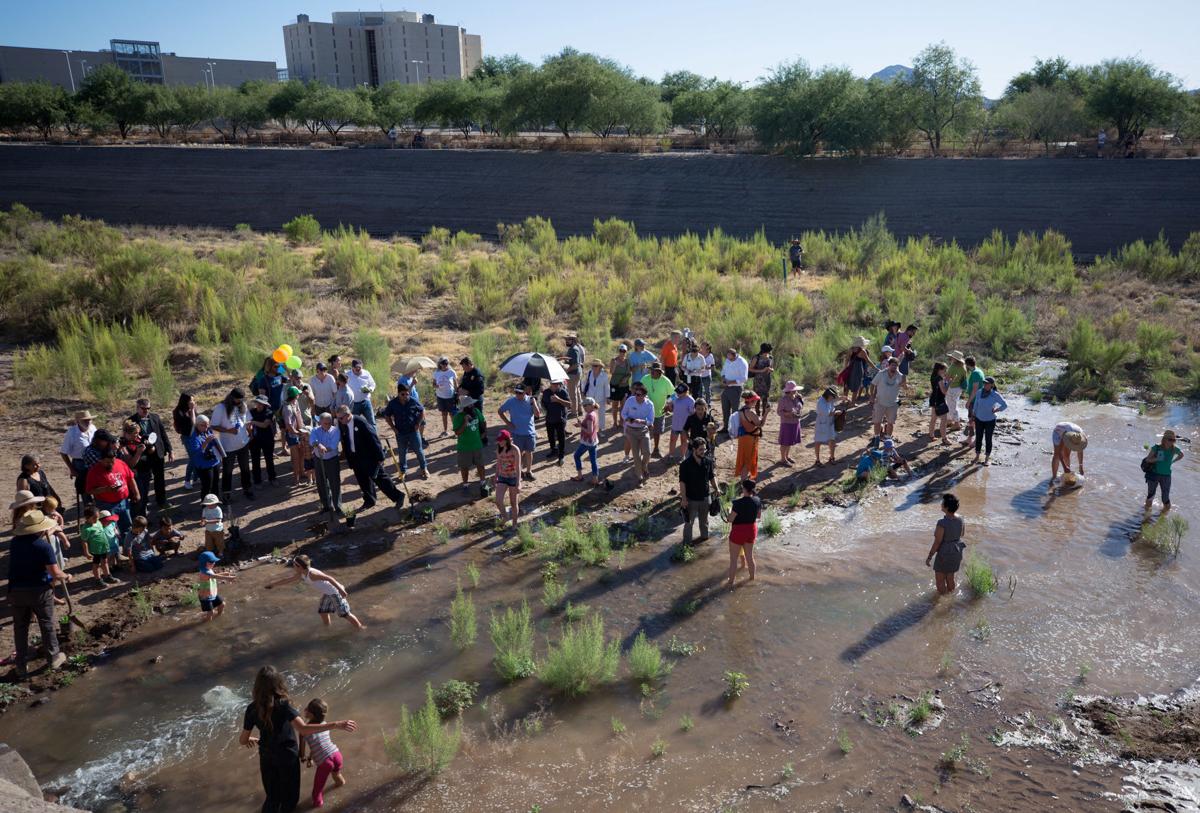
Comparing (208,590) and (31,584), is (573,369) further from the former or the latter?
(31,584)

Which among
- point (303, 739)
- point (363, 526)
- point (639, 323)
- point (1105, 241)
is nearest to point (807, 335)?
point (639, 323)

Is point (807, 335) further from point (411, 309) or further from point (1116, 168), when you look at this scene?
point (1116, 168)

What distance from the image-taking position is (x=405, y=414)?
447 inches

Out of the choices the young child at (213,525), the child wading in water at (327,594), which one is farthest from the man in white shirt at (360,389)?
the child wading in water at (327,594)

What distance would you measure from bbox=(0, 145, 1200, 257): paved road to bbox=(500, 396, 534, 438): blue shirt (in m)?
26.5

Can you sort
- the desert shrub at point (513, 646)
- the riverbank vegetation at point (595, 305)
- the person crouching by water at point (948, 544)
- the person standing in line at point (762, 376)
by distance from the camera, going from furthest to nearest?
the riverbank vegetation at point (595, 305), the person standing in line at point (762, 376), the person crouching by water at point (948, 544), the desert shrub at point (513, 646)

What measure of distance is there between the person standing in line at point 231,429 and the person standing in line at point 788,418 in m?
7.05

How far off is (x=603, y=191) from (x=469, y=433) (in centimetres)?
3240

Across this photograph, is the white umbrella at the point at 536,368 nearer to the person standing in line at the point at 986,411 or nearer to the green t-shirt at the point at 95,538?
the green t-shirt at the point at 95,538

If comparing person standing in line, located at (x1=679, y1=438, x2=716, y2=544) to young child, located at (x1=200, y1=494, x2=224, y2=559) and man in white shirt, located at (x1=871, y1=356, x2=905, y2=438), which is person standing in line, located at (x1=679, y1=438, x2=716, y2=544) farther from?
young child, located at (x1=200, y1=494, x2=224, y2=559)

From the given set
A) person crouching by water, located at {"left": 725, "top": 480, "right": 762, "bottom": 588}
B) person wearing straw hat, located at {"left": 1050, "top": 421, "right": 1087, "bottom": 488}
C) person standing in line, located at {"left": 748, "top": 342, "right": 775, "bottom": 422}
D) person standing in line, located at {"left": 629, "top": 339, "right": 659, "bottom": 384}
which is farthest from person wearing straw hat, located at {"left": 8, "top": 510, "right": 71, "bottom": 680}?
person wearing straw hat, located at {"left": 1050, "top": 421, "right": 1087, "bottom": 488}

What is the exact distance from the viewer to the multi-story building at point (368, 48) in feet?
438

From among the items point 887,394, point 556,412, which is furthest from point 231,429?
point 887,394

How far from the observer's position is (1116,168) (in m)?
34.2
